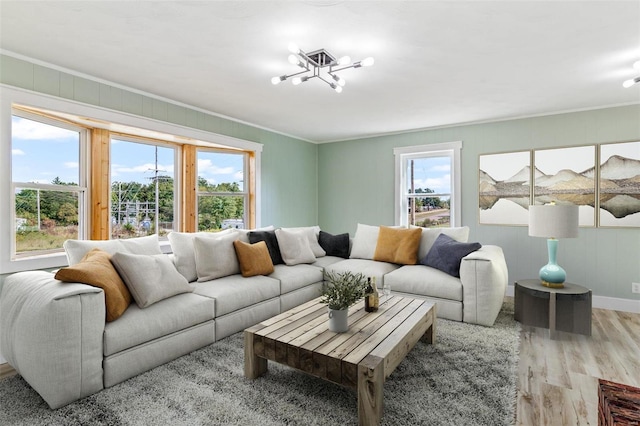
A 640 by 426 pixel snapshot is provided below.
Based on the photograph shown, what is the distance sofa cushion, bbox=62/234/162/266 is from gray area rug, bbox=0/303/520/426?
0.90 metres

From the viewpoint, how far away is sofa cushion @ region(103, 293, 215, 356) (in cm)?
212

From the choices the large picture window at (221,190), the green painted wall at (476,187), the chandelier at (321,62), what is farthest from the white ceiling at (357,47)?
the large picture window at (221,190)

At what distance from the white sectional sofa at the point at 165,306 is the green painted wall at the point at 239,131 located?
4.15ft

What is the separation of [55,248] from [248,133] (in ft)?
8.85

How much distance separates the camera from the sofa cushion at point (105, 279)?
211 cm

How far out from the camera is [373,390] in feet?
5.55

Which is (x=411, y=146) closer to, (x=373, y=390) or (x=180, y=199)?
(x=180, y=199)

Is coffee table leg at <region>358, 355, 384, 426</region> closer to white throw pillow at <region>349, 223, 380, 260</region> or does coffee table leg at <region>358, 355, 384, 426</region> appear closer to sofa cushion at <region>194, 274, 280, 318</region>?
sofa cushion at <region>194, 274, 280, 318</region>

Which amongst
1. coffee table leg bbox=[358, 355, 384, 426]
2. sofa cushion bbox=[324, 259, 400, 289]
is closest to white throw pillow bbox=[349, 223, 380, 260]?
sofa cushion bbox=[324, 259, 400, 289]

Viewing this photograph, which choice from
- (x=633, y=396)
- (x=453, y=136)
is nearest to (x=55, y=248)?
(x=633, y=396)

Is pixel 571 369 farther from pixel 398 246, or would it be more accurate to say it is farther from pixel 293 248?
pixel 293 248

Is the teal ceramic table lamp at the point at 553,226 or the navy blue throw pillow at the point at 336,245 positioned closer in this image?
the teal ceramic table lamp at the point at 553,226

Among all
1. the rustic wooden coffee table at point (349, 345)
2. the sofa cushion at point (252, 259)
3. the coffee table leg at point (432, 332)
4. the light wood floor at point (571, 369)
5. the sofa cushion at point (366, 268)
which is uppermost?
the sofa cushion at point (252, 259)

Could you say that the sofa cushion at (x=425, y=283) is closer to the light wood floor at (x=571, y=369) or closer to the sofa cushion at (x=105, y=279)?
the light wood floor at (x=571, y=369)
